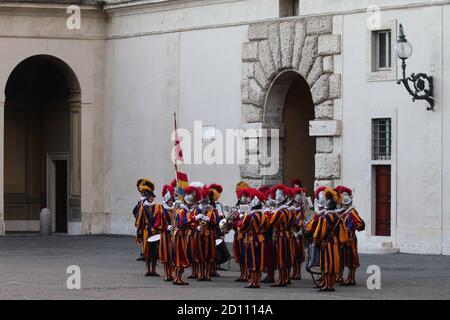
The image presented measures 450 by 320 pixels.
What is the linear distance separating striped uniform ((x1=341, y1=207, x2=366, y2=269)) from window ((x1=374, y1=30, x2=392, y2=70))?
750cm

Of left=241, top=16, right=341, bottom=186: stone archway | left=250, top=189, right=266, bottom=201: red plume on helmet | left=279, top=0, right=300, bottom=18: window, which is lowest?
left=250, top=189, right=266, bottom=201: red plume on helmet

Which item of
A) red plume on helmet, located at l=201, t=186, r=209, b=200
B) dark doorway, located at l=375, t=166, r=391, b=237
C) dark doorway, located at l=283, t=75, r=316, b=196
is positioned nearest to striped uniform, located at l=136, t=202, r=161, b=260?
red plume on helmet, located at l=201, t=186, r=209, b=200

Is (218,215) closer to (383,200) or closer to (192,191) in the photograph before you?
(192,191)

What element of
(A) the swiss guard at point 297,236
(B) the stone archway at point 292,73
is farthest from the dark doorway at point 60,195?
(A) the swiss guard at point 297,236

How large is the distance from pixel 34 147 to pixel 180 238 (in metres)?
17.2

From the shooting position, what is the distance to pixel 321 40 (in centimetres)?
3186

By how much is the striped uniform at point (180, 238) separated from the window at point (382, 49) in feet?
28.4

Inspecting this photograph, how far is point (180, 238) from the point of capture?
23656 millimetres

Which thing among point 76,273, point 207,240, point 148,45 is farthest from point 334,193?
point 148,45

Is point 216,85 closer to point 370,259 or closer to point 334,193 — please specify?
point 370,259

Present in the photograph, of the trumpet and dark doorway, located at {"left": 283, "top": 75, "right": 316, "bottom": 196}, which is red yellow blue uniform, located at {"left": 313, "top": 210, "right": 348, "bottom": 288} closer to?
the trumpet

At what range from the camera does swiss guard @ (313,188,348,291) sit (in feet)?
73.7

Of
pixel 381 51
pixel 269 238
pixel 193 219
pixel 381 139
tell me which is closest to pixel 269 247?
pixel 269 238

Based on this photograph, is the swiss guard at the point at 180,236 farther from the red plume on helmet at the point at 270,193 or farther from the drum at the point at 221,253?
the drum at the point at 221,253
